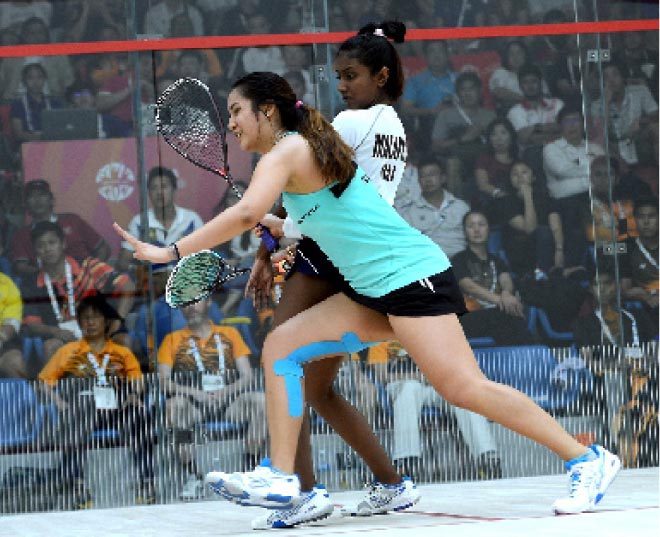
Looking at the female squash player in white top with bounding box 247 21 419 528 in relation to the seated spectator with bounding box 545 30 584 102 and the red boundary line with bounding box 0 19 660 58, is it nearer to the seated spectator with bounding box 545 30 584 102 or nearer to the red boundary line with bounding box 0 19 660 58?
the red boundary line with bounding box 0 19 660 58

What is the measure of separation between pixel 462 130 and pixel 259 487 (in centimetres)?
313

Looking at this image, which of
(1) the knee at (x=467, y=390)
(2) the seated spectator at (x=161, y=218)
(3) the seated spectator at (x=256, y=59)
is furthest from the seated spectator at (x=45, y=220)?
(1) the knee at (x=467, y=390)

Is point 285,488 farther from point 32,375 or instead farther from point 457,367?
point 32,375

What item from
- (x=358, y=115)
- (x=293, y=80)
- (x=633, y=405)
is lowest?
(x=633, y=405)

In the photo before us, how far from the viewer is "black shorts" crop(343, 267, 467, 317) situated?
412cm

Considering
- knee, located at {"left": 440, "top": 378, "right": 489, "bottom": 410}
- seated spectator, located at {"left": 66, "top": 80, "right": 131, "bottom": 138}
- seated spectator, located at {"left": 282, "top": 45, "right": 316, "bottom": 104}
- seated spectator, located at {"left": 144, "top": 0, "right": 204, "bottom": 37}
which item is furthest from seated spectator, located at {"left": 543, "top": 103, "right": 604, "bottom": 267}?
knee, located at {"left": 440, "top": 378, "right": 489, "bottom": 410}

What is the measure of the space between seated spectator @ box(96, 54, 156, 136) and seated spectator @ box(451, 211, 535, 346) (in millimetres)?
1553

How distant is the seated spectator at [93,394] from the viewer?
21.0 feet

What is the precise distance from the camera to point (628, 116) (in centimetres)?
692

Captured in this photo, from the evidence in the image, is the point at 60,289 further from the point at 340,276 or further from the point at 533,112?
the point at 340,276

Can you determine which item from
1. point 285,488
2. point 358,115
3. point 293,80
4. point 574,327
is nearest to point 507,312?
point 574,327

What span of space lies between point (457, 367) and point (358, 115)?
0.96 m

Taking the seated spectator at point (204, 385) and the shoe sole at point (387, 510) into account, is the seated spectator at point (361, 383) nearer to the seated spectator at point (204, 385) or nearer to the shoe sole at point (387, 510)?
the seated spectator at point (204, 385)

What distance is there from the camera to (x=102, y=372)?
6.48 metres
